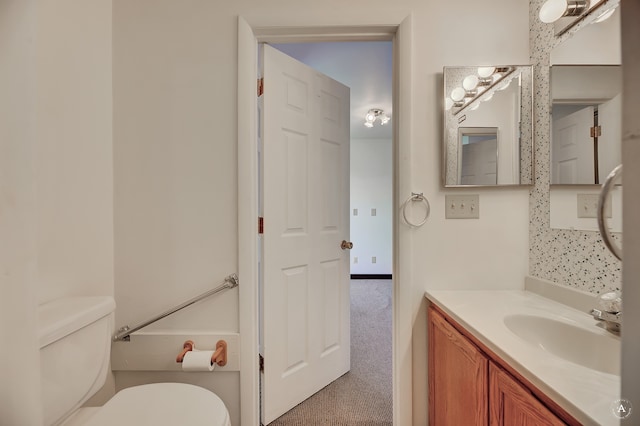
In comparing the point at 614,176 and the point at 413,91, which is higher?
the point at 413,91

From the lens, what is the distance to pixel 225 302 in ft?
4.28

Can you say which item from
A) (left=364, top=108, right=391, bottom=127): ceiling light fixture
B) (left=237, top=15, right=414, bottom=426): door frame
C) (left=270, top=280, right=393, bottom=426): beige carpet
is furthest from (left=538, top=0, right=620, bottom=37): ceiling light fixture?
(left=364, top=108, right=391, bottom=127): ceiling light fixture

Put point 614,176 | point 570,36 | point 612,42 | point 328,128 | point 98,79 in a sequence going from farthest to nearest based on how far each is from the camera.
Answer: point 328,128
point 98,79
point 570,36
point 612,42
point 614,176

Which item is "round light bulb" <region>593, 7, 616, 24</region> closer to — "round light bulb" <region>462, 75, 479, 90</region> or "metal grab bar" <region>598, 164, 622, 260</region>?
"round light bulb" <region>462, 75, 479, 90</region>

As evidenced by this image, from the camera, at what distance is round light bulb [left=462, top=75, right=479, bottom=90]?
126cm

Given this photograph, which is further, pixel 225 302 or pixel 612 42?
pixel 225 302

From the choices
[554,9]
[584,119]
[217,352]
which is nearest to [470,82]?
[554,9]

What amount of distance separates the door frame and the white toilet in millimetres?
367

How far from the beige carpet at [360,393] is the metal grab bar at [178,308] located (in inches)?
31.7

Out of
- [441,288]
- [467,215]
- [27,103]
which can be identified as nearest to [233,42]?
[27,103]

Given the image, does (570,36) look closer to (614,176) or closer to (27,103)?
(614,176)

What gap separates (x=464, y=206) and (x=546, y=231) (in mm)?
353

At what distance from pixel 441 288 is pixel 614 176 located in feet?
3.24

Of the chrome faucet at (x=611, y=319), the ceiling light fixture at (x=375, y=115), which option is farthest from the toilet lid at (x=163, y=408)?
the ceiling light fixture at (x=375, y=115)
